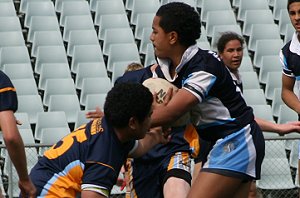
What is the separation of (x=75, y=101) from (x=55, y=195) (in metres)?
6.47

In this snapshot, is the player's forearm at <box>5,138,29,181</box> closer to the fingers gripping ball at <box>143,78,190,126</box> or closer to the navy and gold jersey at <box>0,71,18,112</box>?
the navy and gold jersey at <box>0,71,18,112</box>

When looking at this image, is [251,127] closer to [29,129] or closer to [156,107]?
[156,107]

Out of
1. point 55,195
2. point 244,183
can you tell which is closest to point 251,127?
point 244,183

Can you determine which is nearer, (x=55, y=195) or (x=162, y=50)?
(x=55, y=195)

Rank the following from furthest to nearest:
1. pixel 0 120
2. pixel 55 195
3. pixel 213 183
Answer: pixel 213 183 → pixel 0 120 → pixel 55 195

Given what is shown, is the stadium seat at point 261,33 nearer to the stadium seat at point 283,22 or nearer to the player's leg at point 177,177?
the stadium seat at point 283,22

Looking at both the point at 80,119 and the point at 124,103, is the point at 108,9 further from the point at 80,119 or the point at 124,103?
the point at 124,103

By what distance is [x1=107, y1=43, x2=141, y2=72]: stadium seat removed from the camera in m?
13.0

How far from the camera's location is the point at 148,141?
5.94 m

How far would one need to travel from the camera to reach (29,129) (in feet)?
36.2

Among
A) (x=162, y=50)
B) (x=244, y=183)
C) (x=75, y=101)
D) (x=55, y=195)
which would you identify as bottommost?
(x=75, y=101)

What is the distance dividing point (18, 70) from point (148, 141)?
265 inches

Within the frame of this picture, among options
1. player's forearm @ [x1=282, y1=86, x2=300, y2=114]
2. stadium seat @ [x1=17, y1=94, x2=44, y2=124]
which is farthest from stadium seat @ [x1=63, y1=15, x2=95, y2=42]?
player's forearm @ [x1=282, y1=86, x2=300, y2=114]

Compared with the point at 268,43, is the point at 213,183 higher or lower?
higher
